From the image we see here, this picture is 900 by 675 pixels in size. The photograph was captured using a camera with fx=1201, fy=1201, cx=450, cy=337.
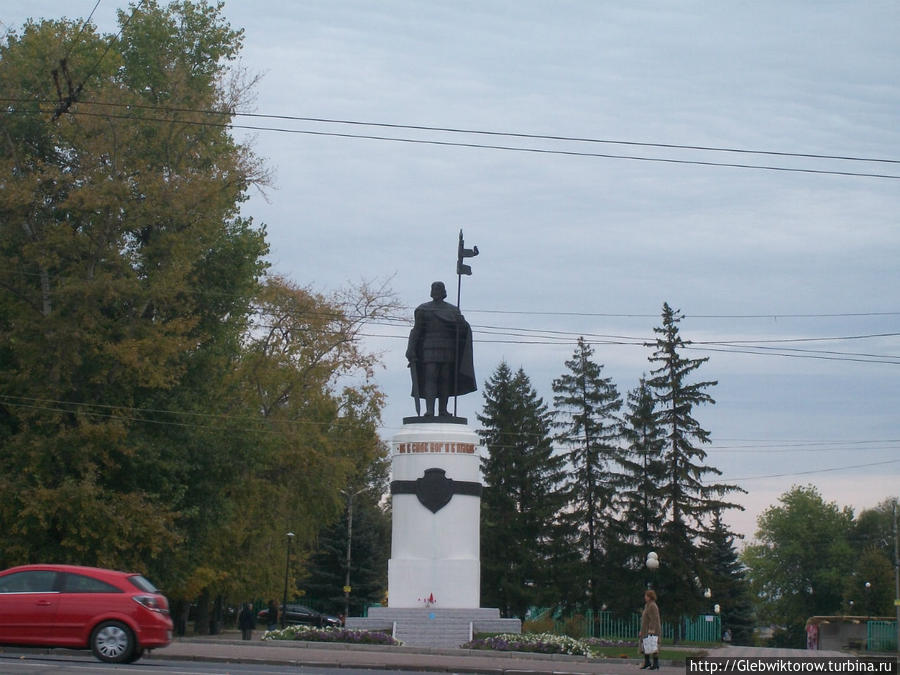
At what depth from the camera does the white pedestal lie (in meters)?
28.0

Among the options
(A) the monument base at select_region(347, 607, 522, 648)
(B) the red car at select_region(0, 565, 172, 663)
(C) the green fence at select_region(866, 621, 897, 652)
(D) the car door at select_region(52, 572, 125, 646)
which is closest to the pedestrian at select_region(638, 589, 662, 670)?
(A) the monument base at select_region(347, 607, 522, 648)

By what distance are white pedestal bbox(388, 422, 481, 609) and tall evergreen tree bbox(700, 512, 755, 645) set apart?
22.9 m

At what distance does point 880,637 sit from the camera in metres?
43.9

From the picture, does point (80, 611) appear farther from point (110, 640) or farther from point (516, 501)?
point (516, 501)

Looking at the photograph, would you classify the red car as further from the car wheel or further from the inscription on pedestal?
the inscription on pedestal

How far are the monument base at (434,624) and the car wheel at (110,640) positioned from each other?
11.2 metres

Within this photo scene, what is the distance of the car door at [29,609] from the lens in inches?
627

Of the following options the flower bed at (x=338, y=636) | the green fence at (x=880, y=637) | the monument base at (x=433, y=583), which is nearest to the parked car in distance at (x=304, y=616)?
the green fence at (x=880, y=637)

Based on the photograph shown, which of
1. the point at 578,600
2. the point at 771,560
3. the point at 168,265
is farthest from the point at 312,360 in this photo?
the point at 771,560

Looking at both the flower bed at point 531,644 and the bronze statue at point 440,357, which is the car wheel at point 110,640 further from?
the bronze statue at point 440,357

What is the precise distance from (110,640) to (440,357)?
15.1 m

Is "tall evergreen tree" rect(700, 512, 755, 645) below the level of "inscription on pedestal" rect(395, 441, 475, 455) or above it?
below

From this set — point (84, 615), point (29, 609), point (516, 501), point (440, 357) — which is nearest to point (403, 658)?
point (84, 615)

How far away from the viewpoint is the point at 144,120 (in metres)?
31.4
